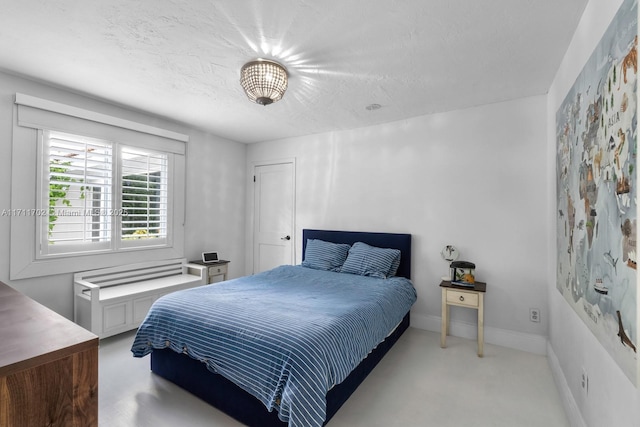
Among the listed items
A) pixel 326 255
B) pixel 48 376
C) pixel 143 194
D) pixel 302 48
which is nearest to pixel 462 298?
pixel 326 255

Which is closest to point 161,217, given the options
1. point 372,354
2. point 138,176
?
point 138,176

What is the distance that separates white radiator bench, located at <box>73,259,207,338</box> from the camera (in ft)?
9.30

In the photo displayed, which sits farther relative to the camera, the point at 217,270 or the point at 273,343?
the point at 217,270

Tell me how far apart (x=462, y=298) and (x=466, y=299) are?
0.04 metres

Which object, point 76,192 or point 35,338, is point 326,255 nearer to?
point 76,192

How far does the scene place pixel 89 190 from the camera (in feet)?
10.0

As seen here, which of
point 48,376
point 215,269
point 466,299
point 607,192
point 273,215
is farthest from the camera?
point 273,215

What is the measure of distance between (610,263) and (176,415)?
2.52 metres

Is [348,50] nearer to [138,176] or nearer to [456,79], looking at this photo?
[456,79]

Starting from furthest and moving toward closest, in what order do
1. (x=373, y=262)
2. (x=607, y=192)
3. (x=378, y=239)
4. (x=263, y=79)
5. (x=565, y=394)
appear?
(x=378, y=239)
(x=373, y=262)
(x=263, y=79)
(x=565, y=394)
(x=607, y=192)

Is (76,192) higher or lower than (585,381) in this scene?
higher

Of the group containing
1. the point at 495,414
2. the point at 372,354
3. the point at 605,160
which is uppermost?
the point at 605,160

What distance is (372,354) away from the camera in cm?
246

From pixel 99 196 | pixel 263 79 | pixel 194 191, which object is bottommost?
pixel 99 196
